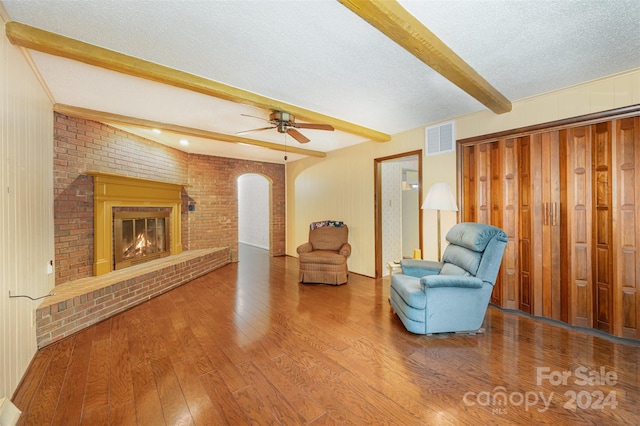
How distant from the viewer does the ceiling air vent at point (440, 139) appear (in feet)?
11.4

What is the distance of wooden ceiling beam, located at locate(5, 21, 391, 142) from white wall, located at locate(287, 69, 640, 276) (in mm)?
2102

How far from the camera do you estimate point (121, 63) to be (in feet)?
6.46

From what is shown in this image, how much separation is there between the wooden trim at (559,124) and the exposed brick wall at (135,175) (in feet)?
15.1

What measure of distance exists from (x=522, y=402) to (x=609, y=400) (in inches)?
22.3

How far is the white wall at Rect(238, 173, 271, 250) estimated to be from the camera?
7.93 metres

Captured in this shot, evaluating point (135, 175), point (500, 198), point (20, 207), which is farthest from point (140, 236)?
point (500, 198)

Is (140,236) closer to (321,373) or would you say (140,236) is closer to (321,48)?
(321,373)

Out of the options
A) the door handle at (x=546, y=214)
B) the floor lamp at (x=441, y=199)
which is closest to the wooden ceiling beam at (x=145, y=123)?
the floor lamp at (x=441, y=199)

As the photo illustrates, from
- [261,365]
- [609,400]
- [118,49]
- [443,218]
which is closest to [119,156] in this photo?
[118,49]

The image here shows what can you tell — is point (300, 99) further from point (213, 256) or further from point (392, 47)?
point (213, 256)

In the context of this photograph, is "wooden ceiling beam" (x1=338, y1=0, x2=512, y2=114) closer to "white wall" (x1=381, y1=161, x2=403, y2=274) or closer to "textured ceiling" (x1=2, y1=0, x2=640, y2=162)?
"textured ceiling" (x1=2, y1=0, x2=640, y2=162)

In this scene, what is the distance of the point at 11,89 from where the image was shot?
175 centimetres

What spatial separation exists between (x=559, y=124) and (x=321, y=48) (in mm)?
2626

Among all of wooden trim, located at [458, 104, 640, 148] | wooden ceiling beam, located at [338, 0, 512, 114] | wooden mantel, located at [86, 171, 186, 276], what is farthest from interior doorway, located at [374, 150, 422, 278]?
wooden mantel, located at [86, 171, 186, 276]
